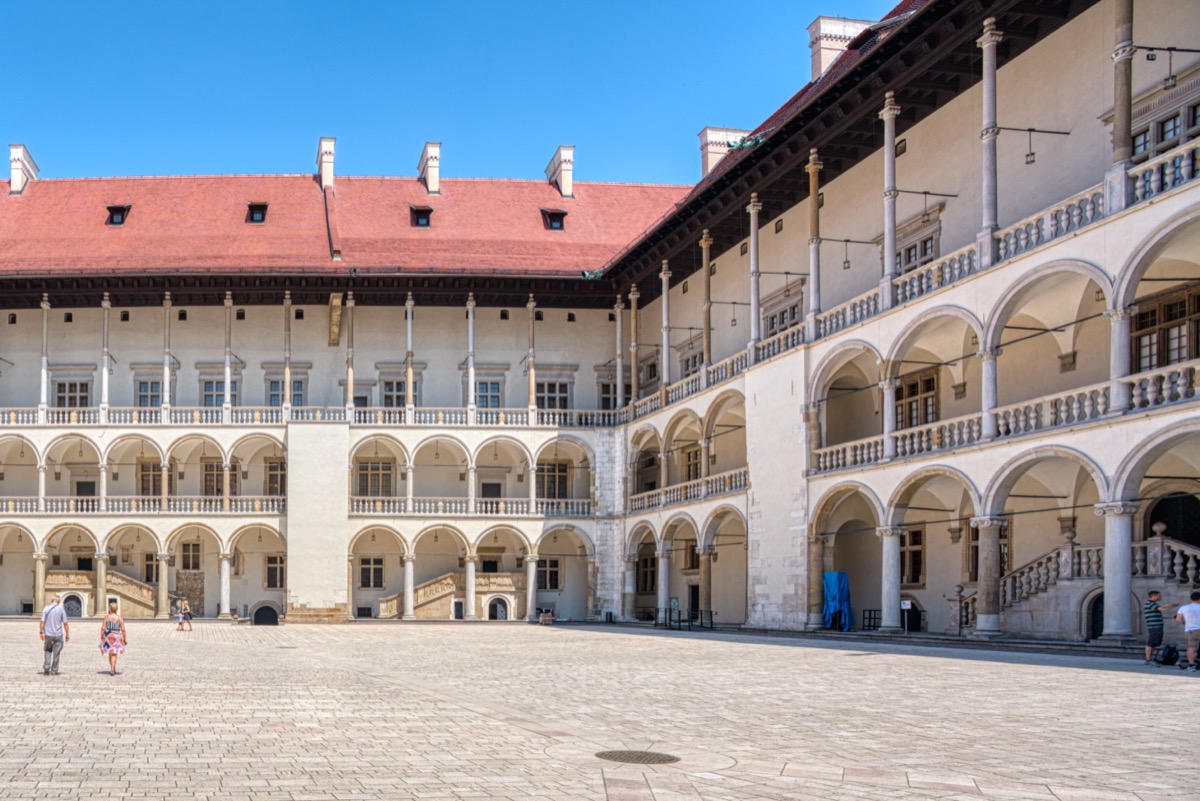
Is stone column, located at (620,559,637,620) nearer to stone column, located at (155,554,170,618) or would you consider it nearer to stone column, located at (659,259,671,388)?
stone column, located at (659,259,671,388)

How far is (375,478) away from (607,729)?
33.8m

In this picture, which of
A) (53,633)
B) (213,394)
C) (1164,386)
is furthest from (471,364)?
(1164,386)

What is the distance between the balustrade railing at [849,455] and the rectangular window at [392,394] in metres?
19.0

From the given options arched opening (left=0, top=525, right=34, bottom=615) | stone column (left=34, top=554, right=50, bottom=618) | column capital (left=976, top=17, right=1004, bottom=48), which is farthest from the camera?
arched opening (left=0, top=525, right=34, bottom=615)

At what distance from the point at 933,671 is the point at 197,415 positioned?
30.4m

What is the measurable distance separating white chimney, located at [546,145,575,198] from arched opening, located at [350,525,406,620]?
558 inches

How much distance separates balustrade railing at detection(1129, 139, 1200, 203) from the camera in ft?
55.1

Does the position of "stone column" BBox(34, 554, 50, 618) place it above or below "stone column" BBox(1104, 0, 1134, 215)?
below

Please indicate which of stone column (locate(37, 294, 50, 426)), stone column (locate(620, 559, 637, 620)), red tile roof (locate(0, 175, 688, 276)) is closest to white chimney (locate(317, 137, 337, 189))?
red tile roof (locate(0, 175, 688, 276))

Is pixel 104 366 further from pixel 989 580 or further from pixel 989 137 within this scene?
pixel 989 580

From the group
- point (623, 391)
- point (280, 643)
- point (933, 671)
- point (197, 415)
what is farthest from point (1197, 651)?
point (197, 415)

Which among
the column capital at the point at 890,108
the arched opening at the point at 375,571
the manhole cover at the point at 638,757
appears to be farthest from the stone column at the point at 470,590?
the manhole cover at the point at 638,757

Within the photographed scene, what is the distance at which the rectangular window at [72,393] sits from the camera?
4206 centimetres

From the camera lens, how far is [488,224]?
147ft
